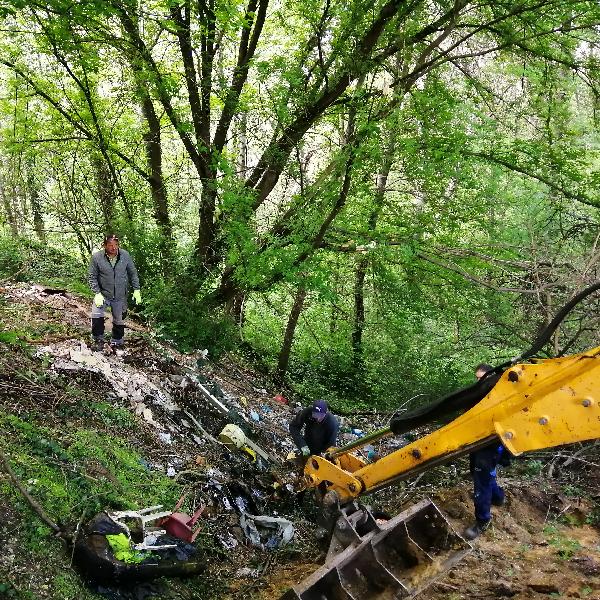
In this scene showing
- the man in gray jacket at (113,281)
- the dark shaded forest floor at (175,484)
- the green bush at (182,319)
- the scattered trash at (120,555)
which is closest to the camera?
the scattered trash at (120,555)

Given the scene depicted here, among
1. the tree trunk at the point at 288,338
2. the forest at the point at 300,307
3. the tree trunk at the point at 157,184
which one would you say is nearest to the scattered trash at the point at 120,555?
the forest at the point at 300,307

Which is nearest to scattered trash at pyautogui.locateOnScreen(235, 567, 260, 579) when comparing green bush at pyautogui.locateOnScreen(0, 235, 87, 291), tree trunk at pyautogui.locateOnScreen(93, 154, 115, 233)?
green bush at pyautogui.locateOnScreen(0, 235, 87, 291)

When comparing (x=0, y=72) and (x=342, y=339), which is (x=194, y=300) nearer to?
(x=342, y=339)

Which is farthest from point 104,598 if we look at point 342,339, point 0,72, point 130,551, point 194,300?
point 0,72

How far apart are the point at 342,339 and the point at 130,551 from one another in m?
10.4

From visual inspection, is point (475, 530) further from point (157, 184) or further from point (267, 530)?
point (157, 184)

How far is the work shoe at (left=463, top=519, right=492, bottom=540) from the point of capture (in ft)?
15.1

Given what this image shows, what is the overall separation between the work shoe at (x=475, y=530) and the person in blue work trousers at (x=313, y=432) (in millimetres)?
2191

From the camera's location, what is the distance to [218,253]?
10.7 meters

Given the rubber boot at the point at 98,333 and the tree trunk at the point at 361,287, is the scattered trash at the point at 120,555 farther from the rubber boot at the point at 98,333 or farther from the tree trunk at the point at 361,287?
the tree trunk at the point at 361,287

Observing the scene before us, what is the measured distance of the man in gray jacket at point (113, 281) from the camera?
303 inches

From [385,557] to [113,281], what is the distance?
5.06 metres

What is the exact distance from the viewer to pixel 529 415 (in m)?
3.45

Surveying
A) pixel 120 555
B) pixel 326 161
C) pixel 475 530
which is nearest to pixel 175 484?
pixel 120 555
